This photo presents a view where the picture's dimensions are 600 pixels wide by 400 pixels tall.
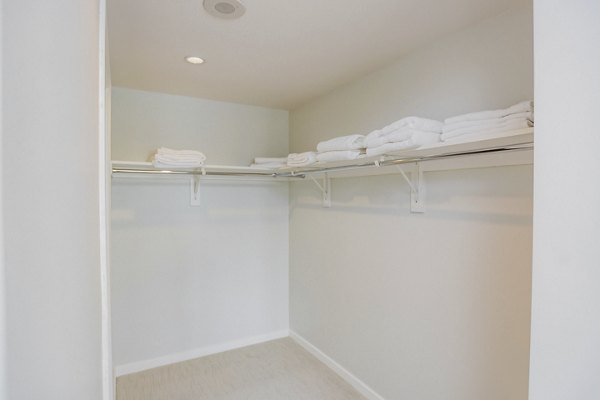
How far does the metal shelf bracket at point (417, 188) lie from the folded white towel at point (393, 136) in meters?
0.24

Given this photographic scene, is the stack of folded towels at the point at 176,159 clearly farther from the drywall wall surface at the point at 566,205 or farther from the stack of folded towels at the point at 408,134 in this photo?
the drywall wall surface at the point at 566,205

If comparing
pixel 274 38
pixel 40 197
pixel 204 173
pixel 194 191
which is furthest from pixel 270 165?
pixel 40 197

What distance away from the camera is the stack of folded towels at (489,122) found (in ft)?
3.86

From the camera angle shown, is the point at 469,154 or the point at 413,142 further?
the point at 413,142

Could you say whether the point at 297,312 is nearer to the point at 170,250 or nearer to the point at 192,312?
the point at 192,312

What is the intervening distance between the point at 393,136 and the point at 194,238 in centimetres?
195

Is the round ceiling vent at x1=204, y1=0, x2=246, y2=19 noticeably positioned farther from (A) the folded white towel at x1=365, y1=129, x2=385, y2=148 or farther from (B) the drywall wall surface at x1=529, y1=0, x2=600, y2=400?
(B) the drywall wall surface at x1=529, y1=0, x2=600, y2=400

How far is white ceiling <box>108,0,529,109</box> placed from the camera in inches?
56.6

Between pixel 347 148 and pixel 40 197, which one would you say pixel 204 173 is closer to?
pixel 347 148

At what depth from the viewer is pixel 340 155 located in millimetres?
1885

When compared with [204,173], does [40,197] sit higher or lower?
lower

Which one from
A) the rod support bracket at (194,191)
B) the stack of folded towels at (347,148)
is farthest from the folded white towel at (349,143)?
the rod support bracket at (194,191)

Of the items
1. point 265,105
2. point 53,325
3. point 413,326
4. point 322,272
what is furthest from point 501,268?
point 265,105

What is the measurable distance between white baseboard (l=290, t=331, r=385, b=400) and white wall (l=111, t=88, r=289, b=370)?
28cm
